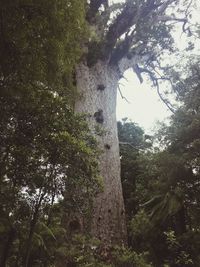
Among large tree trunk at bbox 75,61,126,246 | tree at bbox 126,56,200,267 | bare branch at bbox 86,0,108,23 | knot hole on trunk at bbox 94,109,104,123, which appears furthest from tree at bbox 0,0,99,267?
bare branch at bbox 86,0,108,23

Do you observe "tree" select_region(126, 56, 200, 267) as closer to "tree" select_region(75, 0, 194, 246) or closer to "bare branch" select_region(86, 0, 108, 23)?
"tree" select_region(75, 0, 194, 246)

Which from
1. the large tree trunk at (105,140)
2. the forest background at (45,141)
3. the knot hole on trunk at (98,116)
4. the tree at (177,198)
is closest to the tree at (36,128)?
the forest background at (45,141)

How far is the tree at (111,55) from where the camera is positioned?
315 inches

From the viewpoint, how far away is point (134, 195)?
9.57 meters

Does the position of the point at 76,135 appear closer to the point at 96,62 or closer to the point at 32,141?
the point at 32,141

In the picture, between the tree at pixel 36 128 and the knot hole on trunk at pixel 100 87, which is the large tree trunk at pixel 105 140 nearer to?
the knot hole on trunk at pixel 100 87

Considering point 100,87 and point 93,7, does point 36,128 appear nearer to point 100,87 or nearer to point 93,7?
point 100,87

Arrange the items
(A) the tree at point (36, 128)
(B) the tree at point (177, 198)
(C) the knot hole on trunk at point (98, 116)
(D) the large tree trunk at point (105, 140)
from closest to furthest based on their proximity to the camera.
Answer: (A) the tree at point (36, 128) → (B) the tree at point (177, 198) → (D) the large tree trunk at point (105, 140) → (C) the knot hole on trunk at point (98, 116)

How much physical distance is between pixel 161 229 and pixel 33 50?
445 centimetres

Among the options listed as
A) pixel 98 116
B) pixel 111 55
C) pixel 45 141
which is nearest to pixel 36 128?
Answer: pixel 45 141

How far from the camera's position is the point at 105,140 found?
839 centimetres

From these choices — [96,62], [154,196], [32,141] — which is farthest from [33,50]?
[96,62]

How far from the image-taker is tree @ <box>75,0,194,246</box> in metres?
8.00

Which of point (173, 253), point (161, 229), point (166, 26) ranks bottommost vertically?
point (173, 253)
